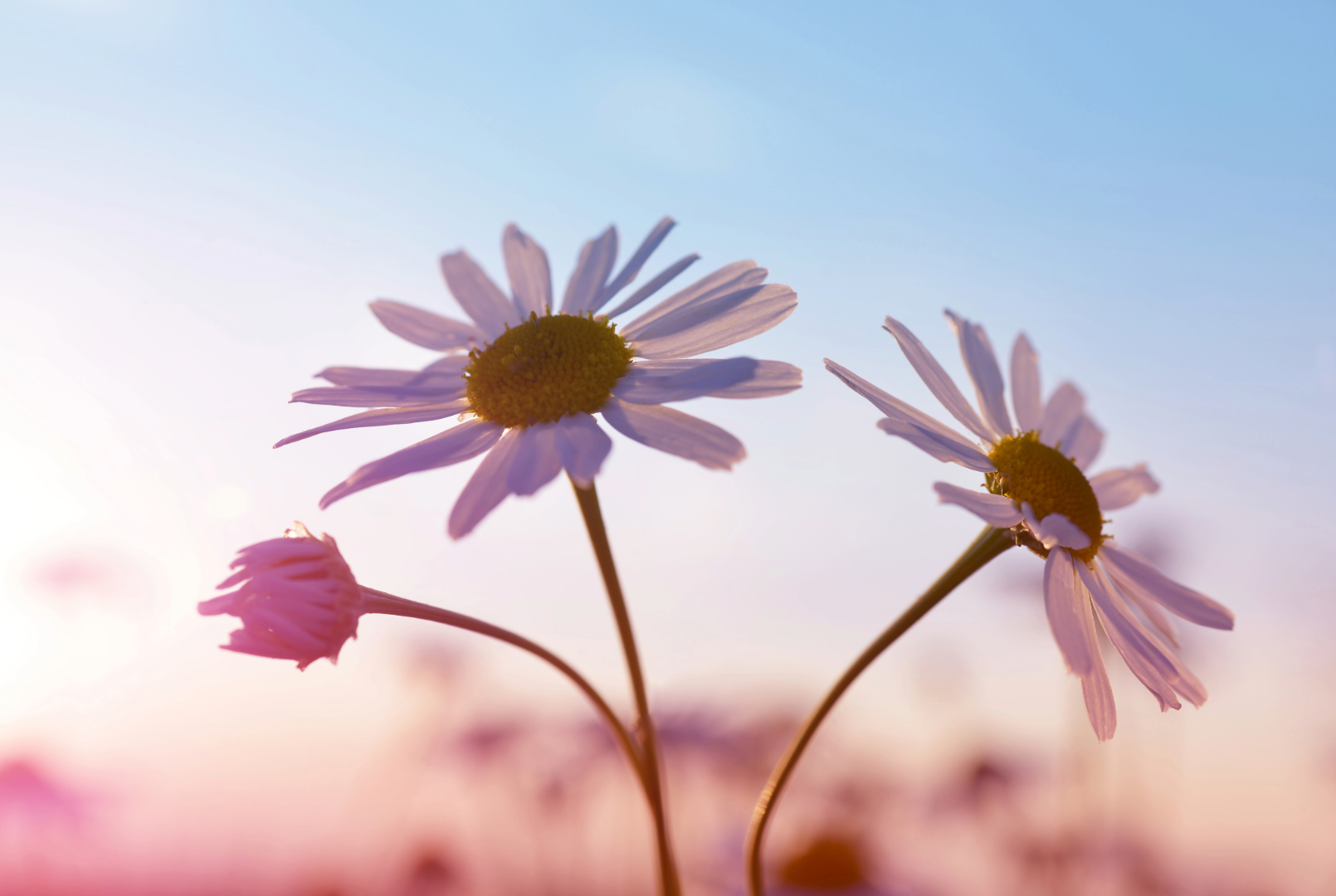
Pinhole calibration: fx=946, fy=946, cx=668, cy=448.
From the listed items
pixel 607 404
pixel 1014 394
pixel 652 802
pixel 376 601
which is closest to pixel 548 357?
pixel 607 404

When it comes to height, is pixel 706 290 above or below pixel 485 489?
above

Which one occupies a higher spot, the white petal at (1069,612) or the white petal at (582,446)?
the white petal at (582,446)

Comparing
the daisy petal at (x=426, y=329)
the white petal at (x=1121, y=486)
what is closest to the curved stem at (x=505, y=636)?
the daisy petal at (x=426, y=329)

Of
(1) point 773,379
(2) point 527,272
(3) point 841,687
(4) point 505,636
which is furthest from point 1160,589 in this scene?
(2) point 527,272

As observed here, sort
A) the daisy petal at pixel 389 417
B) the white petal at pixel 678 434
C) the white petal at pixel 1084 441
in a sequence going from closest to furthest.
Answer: the white petal at pixel 678 434
the daisy petal at pixel 389 417
the white petal at pixel 1084 441

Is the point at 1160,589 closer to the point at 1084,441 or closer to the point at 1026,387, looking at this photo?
the point at 1084,441

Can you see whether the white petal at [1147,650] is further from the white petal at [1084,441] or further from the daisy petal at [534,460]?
the daisy petal at [534,460]
